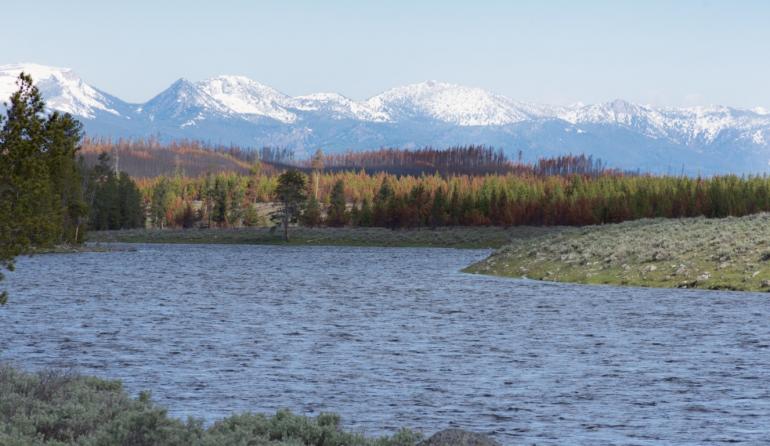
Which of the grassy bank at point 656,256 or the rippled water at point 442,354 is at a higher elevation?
the grassy bank at point 656,256

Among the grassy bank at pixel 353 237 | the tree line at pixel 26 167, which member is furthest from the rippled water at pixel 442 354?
the grassy bank at pixel 353 237

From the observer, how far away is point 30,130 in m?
26.8

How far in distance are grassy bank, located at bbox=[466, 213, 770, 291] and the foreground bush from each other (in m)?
44.2

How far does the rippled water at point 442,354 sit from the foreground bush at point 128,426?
2.56 meters

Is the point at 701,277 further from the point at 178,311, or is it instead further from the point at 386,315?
the point at 178,311

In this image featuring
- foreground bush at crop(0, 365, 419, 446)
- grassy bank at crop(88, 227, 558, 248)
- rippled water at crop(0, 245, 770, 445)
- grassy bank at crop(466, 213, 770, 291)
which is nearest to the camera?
foreground bush at crop(0, 365, 419, 446)

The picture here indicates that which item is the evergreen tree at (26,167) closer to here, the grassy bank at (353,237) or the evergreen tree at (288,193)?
the grassy bank at (353,237)

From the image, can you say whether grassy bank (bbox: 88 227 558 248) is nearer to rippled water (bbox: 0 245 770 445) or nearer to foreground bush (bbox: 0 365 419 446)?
rippled water (bbox: 0 245 770 445)

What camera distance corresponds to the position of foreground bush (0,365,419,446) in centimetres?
1642

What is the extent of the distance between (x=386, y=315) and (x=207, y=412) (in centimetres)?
2447

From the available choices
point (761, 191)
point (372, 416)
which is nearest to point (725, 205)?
point (761, 191)

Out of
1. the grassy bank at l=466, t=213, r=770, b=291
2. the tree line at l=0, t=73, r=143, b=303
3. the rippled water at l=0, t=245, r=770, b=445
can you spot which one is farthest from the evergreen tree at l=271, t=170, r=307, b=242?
the tree line at l=0, t=73, r=143, b=303

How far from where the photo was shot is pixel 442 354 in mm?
32531

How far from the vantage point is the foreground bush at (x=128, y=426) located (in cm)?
1642
